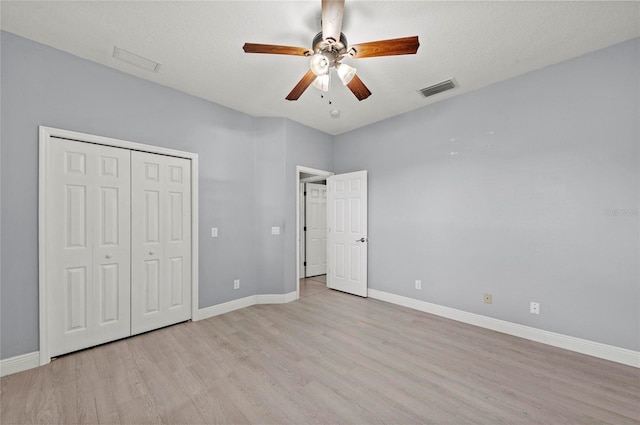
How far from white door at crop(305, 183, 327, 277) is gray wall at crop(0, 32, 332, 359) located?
130 centimetres

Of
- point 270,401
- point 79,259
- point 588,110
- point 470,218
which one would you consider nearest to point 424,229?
point 470,218

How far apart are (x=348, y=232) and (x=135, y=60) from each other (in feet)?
11.8

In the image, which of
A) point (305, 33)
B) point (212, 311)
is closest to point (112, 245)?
point (212, 311)

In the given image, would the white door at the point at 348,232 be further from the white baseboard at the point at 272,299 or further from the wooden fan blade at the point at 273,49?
the wooden fan blade at the point at 273,49

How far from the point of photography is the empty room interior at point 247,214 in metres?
1.94

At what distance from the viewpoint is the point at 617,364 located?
2.29 m

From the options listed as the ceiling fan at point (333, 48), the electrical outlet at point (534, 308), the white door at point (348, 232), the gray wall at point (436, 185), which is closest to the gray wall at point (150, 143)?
the gray wall at point (436, 185)

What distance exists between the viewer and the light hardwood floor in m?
1.74

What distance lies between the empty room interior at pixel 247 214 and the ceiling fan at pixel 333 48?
0.02 metres

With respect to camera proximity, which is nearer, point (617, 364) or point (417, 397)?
point (417, 397)

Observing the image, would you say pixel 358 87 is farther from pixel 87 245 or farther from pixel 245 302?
pixel 245 302

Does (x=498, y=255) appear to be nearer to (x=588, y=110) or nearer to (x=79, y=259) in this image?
(x=588, y=110)

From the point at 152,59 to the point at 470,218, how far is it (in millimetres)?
3988

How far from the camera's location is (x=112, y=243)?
2721mm
